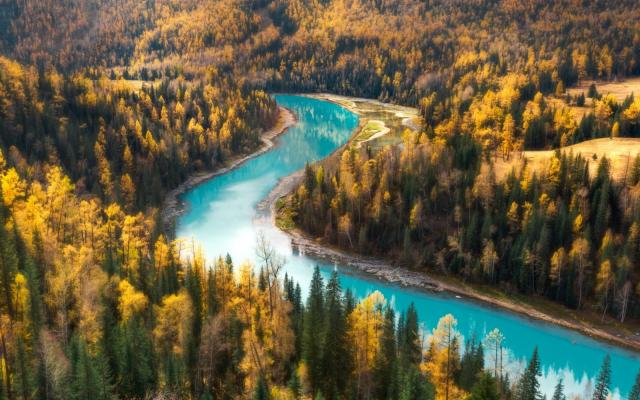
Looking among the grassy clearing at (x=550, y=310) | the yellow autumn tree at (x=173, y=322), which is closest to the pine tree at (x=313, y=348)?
the yellow autumn tree at (x=173, y=322)

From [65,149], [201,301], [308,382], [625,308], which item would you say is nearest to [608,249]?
[625,308]

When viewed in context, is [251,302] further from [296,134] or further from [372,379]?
[296,134]

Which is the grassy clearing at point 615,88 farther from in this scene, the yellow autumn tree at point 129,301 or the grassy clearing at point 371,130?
the yellow autumn tree at point 129,301

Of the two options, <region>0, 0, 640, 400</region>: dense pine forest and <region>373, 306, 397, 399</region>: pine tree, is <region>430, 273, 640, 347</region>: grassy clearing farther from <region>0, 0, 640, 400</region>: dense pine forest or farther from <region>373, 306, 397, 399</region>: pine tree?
<region>373, 306, 397, 399</region>: pine tree

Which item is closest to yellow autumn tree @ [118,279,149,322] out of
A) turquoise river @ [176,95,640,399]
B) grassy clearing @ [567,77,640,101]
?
turquoise river @ [176,95,640,399]

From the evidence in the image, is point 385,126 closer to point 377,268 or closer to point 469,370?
point 377,268
